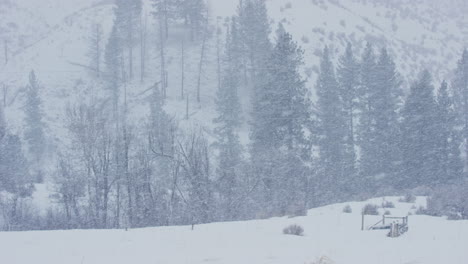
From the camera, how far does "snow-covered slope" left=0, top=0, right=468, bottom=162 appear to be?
192 feet

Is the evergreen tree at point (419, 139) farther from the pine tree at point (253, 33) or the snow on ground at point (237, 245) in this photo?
the snow on ground at point (237, 245)

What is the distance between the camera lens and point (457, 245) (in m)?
9.32

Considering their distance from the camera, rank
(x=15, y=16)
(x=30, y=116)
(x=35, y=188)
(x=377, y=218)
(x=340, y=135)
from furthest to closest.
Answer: (x=15, y=16), (x=30, y=116), (x=340, y=135), (x=35, y=188), (x=377, y=218)

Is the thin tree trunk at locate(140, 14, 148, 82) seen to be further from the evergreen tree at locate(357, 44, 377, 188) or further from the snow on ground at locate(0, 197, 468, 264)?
the snow on ground at locate(0, 197, 468, 264)

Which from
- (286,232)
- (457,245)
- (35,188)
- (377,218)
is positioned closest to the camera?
(457,245)

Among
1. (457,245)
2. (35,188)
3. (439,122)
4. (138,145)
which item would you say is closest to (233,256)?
(457,245)

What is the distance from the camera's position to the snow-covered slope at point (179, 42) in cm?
5856

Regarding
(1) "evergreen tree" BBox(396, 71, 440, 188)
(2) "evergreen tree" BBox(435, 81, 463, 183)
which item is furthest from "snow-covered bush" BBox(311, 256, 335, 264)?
(2) "evergreen tree" BBox(435, 81, 463, 183)

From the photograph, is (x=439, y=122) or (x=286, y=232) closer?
(x=286, y=232)

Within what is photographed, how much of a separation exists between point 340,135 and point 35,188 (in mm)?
23468

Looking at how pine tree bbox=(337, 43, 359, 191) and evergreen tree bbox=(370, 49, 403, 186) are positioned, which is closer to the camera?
evergreen tree bbox=(370, 49, 403, 186)

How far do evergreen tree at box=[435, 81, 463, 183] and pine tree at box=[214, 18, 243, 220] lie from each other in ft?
48.7

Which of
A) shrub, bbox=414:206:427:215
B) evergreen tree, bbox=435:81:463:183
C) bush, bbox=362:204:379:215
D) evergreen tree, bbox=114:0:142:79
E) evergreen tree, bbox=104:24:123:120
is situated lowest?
shrub, bbox=414:206:427:215

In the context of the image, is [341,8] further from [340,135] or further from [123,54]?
[340,135]
